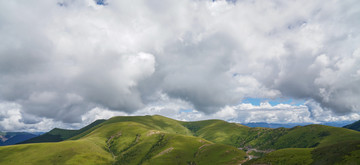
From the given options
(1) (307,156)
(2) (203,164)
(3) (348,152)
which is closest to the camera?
(3) (348,152)

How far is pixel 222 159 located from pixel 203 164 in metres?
22.8

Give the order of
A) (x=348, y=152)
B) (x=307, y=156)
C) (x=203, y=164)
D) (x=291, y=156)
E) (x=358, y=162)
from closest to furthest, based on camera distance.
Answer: (x=358, y=162)
(x=348, y=152)
(x=307, y=156)
(x=291, y=156)
(x=203, y=164)

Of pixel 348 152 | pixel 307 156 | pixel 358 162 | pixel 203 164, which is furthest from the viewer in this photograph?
pixel 203 164

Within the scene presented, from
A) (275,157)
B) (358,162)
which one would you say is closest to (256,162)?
(275,157)

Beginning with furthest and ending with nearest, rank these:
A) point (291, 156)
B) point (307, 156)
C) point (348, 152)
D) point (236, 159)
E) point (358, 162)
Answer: point (236, 159) → point (291, 156) → point (307, 156) → point (348, 152) → point (358, 162)

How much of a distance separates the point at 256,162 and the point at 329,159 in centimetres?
4624

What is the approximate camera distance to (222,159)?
18812cm

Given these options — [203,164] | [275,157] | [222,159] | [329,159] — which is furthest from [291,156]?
[203,164]

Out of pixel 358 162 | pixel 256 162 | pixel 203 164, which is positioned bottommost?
pixel 203 164

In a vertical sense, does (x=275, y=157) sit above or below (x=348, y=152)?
below

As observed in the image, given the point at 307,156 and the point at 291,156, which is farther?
the point at 291,156

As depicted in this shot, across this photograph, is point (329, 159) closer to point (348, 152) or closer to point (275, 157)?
point (348, 152)

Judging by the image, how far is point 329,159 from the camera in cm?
9275

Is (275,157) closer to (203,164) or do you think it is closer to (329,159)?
(329,159)
